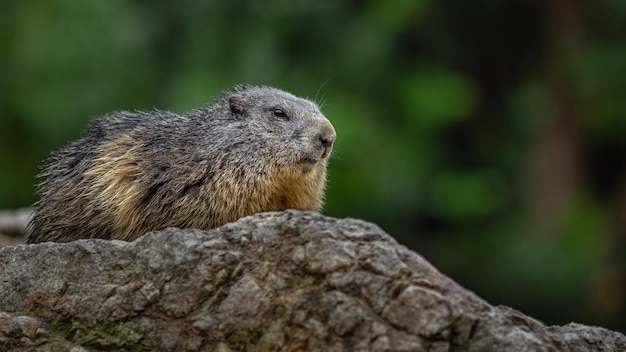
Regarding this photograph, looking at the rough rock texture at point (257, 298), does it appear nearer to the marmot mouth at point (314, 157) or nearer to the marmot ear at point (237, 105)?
the marmot mouth at point (314, 157)

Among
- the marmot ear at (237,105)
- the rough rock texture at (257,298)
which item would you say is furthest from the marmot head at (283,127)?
the rough rock texture at (257,298)

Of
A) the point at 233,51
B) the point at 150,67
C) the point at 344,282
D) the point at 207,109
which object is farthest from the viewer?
the point at 150,67

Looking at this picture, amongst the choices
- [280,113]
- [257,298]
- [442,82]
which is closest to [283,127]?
[280,113]

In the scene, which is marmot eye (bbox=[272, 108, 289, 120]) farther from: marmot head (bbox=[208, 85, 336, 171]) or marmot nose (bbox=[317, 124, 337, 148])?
marmot nose (bbox=[317, 124, 337, 148])

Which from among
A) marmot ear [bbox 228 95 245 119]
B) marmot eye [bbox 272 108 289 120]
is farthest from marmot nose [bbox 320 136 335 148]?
marmot ear [bbox 228 95 245 119]

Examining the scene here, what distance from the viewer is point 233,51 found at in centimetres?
1462

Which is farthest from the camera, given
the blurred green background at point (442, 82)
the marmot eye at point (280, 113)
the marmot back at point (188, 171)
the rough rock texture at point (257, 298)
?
the blurred green background at point (442, 82)

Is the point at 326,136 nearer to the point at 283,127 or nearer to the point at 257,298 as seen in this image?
the point at 283,127

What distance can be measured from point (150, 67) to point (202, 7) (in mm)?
1128

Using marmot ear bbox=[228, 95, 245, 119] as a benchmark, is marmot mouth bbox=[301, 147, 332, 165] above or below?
below

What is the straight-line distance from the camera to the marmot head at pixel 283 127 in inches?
270

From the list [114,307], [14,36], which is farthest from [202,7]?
[114,307]

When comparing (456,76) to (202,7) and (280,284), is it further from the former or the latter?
(280,284)

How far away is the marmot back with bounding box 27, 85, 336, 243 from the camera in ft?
21.9
